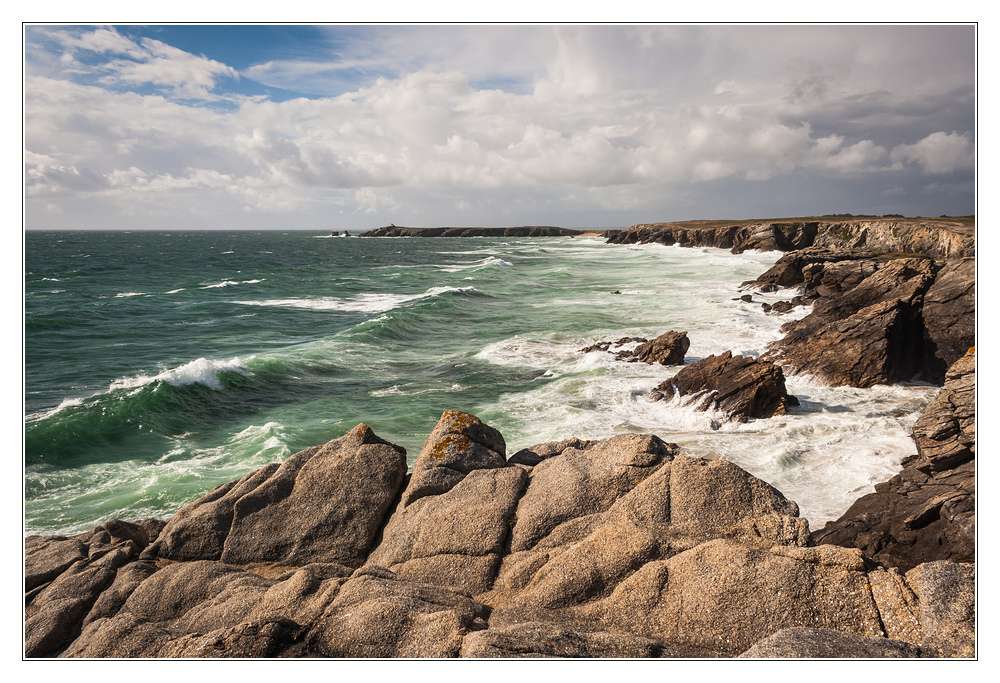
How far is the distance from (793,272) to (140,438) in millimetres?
45499

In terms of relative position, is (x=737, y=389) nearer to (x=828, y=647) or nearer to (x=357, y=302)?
(x=828, y=647)

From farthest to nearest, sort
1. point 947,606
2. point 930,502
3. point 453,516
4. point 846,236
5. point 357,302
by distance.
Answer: point 846,236, point 357,302, point 930,502, point 453,516, point 947,606

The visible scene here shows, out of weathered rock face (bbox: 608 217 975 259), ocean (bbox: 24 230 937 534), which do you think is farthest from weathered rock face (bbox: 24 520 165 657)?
weathered rock face (bbox: 608 217 975 259)

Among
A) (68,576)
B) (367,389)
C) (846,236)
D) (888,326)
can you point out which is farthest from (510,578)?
(846,236)

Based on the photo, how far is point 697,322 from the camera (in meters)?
31.1

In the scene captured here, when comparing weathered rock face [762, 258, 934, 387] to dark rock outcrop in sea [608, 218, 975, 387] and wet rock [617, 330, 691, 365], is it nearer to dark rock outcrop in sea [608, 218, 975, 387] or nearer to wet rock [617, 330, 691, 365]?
dark rock outcrop in sea [608, 218, 975, 387]

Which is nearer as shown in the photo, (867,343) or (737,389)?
(737,389)

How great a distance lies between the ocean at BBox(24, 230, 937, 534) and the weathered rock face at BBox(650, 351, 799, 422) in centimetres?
51

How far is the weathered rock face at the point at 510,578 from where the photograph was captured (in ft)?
15.6

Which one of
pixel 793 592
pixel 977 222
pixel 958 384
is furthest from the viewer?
pixel 958 384

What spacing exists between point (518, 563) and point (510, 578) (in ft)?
0.74

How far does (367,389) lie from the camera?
2183 centimetres

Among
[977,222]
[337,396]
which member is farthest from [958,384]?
[337,396]

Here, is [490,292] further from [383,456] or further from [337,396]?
[383,456]
